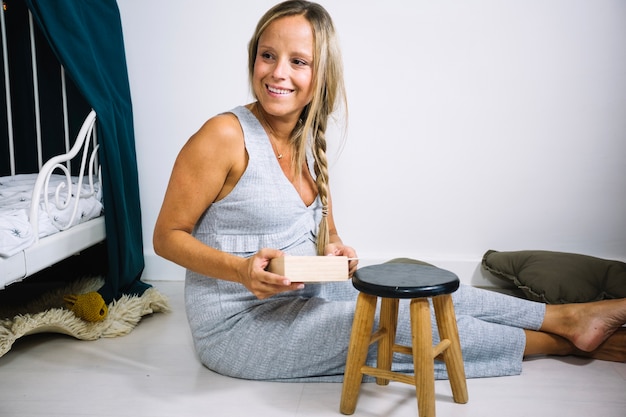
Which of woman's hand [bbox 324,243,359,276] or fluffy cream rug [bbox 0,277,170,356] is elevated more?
woman's hand [bbox 324,243,359,276]

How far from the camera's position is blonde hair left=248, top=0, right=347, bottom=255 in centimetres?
129

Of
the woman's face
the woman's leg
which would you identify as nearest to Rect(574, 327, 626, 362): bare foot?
the woman's leg

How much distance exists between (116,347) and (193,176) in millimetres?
593

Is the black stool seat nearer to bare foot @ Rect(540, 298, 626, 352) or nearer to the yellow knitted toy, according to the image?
bare foot @ Rect(540, 298, 626, 352)

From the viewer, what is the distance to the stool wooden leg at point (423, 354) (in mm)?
1081

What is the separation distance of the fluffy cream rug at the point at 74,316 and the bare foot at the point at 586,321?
109 cm

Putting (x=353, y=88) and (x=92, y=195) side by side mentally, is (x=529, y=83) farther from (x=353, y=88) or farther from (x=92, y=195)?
(x=92, y=195)

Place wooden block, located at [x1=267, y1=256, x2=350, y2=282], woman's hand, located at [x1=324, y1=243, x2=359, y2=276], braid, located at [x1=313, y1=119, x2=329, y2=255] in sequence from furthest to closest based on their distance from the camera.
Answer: braid, located at [x1=313, y1=119, x2=329, y2=255]
woman's hand, located at [x1=324, y1=243, x2=359, y2=276]
wooden block, located at [x1=267, y1=256, x2=350, y2=282]

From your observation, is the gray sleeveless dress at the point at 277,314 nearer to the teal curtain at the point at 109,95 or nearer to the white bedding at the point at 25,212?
the white bedding at the point at 25,212

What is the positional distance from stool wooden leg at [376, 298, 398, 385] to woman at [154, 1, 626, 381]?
6 cm

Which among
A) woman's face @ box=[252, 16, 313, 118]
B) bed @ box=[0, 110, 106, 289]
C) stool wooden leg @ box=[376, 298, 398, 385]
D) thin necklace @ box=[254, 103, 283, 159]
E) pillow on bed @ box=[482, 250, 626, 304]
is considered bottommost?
pillow on bed @ box=[482, 250, 626, 304]

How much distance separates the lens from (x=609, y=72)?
210cm

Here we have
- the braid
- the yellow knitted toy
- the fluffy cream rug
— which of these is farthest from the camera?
the yellow knitted toy

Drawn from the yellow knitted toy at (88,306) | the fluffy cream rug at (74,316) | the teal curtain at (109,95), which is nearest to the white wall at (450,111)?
the teal curtain at (109,95)
